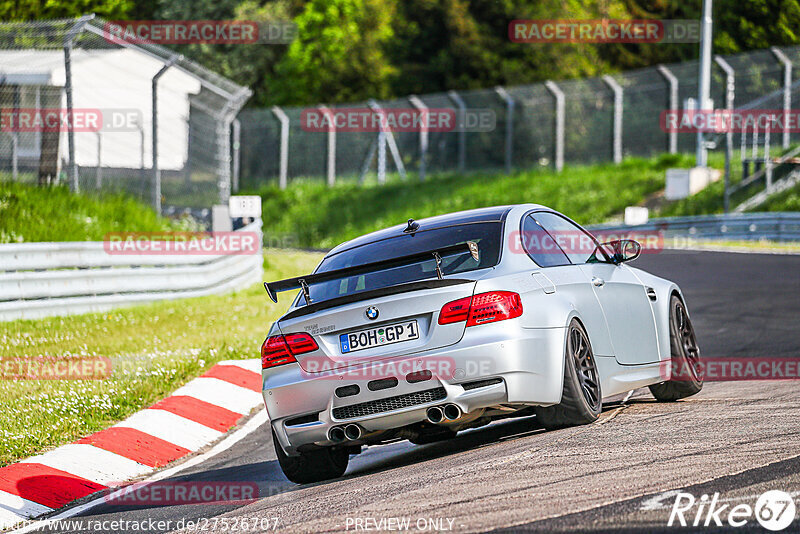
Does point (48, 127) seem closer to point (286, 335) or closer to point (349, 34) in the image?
point (286, 335)

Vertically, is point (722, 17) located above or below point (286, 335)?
above

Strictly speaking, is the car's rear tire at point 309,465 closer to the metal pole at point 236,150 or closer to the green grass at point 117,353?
the green grass at point 117,353

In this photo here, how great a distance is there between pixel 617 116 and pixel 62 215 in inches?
780

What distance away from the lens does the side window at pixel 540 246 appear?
782 cm

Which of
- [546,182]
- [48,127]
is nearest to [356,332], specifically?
[48,127]

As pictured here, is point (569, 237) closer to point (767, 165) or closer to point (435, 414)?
point (435, 414)

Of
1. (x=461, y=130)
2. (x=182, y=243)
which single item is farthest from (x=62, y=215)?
(x=461, y=130)

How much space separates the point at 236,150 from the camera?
4275 centimetres

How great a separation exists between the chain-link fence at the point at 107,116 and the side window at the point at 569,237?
10.4 metres

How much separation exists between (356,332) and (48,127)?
43.5ft

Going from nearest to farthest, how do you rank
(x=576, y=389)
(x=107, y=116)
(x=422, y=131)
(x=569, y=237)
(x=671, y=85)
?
(x=576, y=389), (x=569, y=237), (x=107, y=116), (x=671, y=85), (x=422, y=131)

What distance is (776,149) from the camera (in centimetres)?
3173

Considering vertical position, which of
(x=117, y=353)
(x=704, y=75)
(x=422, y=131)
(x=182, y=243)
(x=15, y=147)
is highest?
(x=704, y=75)

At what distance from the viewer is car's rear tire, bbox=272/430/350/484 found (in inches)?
298
